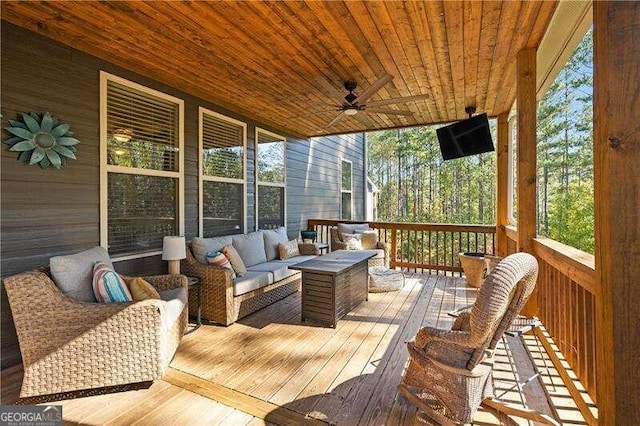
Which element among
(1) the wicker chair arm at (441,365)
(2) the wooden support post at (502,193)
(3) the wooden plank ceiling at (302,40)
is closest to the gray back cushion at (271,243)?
(3) the wooden plank ceiling at (302,40)

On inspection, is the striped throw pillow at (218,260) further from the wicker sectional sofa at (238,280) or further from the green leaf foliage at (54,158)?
the green leaf foliage at (54,158)

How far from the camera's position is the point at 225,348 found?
3.05 meters

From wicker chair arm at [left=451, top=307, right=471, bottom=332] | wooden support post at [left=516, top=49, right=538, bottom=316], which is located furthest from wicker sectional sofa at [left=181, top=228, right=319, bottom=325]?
wooden support post at [left=516, top=49, right=538, bottom=316]

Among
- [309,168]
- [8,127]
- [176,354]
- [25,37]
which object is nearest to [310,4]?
[25,37]

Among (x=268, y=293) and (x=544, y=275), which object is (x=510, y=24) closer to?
(x=544, y=275)

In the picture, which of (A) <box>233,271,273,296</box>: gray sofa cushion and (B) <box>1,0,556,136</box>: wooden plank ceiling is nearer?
(B) <box>1,0,556,136</box>: wooden plank ceiling

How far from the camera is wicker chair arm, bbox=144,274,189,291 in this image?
3152 millimetres

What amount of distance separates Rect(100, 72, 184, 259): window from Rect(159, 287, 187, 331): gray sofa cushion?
Answer: 99cm

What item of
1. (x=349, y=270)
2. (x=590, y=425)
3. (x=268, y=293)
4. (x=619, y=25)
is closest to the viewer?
(x=619, y=25)

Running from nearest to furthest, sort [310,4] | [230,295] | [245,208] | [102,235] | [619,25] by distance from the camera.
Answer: [619,25]
[310,4]
[102,235]
[230,295]
[245,208]

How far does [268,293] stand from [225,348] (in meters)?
1.26

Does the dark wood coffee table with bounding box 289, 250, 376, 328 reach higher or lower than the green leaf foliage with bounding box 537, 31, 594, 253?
lower

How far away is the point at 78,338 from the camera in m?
2.31

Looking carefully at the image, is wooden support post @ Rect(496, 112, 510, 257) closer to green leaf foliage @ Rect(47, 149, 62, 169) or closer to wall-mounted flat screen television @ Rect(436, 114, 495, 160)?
wall-mounted flat screen television @ Rect(436, 114, 495, 160)
